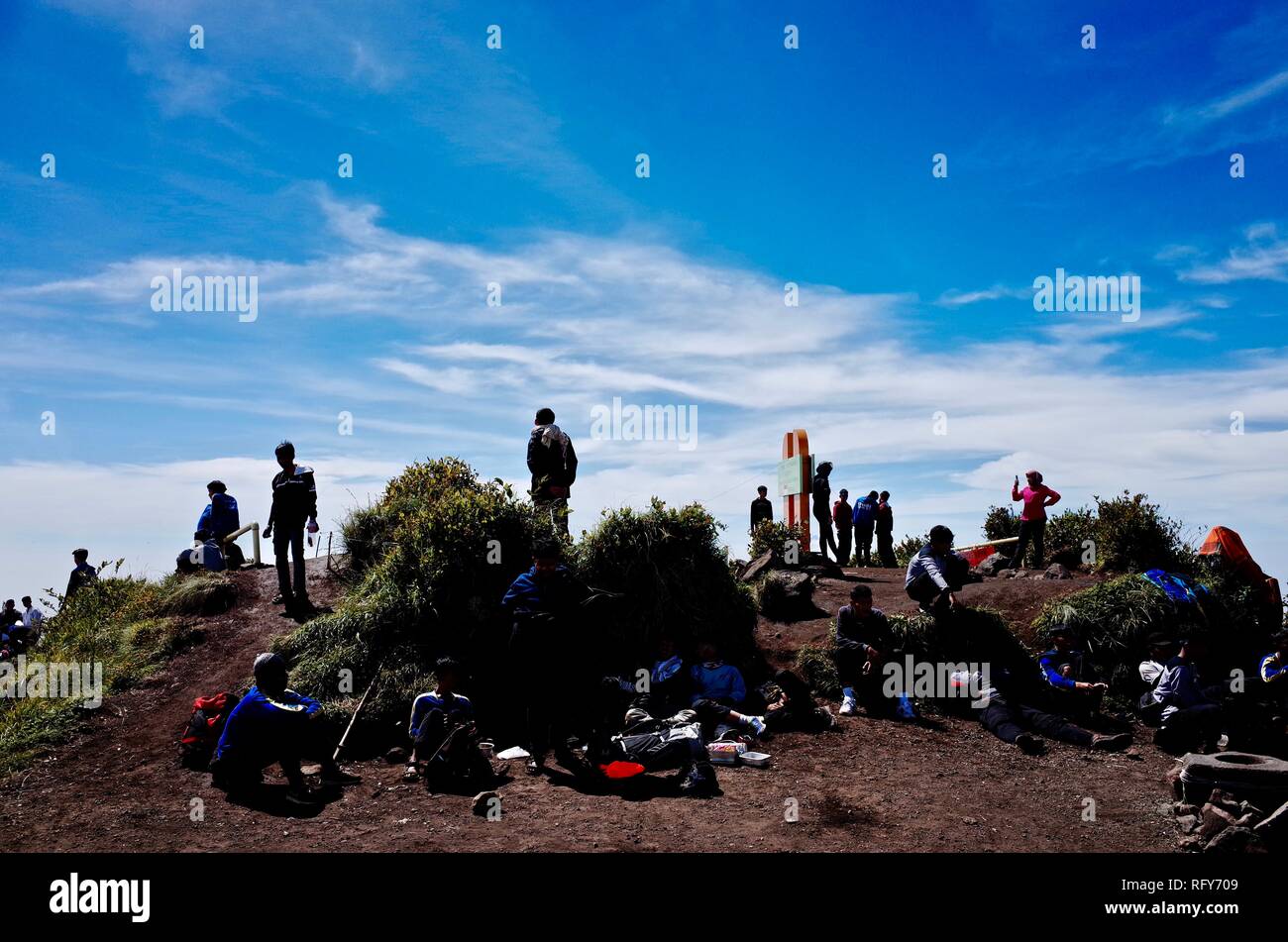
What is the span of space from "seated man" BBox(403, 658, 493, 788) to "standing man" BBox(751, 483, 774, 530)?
11.4 m

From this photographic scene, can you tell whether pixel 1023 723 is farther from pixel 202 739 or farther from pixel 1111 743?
pixel 202 739

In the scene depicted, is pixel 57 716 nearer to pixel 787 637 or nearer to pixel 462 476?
pixel 462 476

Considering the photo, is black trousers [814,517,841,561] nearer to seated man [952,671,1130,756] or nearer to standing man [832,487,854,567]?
standing man [832,487,854,567]

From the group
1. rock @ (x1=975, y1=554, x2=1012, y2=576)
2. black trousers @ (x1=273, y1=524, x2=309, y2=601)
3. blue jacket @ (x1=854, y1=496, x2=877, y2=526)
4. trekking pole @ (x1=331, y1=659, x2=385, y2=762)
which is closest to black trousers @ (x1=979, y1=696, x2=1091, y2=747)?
rock @ (x1=975, y1=554, x2=1012, y2=576)

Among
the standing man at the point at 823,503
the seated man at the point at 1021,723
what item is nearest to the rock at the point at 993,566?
the standing man at the point at 823,503

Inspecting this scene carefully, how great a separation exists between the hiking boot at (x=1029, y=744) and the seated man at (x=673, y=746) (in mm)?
2643

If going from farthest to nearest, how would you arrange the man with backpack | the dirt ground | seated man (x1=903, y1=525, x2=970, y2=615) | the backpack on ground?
1. the man with backpack
2. seated man (x1=903, y1=525, x2=970, y2=615)
3. the backpack on ground
4. the dirt ground

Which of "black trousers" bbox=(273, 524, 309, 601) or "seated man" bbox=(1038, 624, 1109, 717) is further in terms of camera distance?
"black trousers" bbox=(273, 524, 309, 601)

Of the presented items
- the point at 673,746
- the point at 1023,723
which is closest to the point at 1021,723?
the point at 1023,723

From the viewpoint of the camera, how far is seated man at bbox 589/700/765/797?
7199mm

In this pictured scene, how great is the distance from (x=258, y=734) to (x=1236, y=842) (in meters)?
7.40

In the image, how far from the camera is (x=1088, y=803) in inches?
269

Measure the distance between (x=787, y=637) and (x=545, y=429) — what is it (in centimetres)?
450

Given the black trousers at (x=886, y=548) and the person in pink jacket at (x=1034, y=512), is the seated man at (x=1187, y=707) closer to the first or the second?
the person in pink jacket at (x=1034, y=512)
